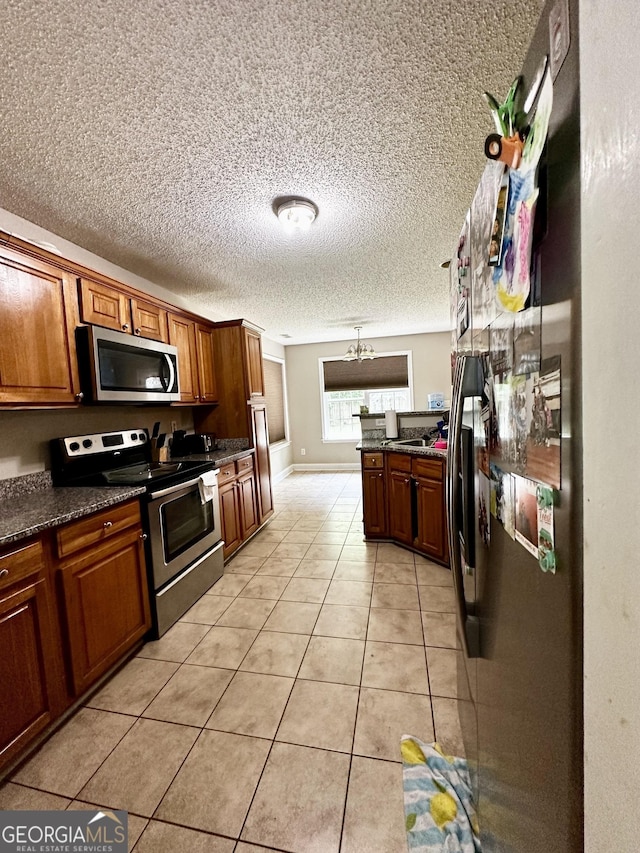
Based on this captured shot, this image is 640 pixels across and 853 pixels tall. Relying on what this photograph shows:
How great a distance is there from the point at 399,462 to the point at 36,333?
2.63 m

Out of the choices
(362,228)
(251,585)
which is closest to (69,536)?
(251,585)

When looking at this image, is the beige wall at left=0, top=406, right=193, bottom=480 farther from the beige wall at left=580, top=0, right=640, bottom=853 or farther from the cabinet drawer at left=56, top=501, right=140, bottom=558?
the beige wall at left=580, top=0, right=640, bottom=853

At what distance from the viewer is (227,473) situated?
120 inches

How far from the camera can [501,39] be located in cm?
118

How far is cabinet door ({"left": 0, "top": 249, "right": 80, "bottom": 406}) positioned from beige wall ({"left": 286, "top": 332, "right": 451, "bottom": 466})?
4.97 m

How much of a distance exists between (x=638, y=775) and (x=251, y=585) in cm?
262

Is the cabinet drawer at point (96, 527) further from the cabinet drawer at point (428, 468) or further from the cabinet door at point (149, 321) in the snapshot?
the cabinet drawer at point (428, 468)

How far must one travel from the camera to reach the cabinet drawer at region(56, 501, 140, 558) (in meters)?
1.53

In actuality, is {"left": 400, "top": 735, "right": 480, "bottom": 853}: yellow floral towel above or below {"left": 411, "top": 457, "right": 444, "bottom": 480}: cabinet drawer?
below

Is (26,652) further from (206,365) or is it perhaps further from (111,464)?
(206,365)

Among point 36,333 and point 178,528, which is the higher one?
point 36,333

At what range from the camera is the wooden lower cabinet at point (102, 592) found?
1.55 metres

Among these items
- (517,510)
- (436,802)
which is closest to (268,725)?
(436,802)

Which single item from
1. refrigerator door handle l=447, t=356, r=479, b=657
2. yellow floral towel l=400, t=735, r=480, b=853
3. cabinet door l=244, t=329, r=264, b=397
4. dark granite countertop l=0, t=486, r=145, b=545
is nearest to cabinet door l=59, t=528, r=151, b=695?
dark granite countertop l=0, t=486, r=145, b=545
